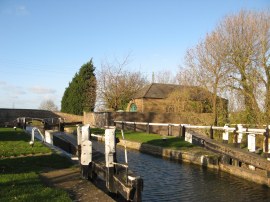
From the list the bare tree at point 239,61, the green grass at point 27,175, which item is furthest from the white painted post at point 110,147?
the bare tree at point 239,61

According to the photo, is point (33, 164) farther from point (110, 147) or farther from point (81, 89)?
point (81, 89)

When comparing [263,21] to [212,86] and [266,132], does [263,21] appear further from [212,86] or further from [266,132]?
[266,132]

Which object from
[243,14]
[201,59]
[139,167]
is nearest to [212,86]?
[201,59]

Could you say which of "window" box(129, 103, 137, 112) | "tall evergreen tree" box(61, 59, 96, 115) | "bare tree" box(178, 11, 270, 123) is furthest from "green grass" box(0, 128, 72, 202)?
"tall evergreen tree" box(61, 59, 96, 115)

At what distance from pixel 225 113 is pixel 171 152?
9154mm

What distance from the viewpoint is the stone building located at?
27.3 m

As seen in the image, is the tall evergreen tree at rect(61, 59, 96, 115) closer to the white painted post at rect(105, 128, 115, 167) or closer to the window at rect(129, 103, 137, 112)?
the window at rect(129, 103, 137, 112)

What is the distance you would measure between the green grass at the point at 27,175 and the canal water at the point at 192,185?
8.06ft

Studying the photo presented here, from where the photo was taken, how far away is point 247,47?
23.2 meters

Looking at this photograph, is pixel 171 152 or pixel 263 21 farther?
pixel 263 21

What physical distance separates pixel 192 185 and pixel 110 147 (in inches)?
126

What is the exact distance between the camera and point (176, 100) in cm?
3131

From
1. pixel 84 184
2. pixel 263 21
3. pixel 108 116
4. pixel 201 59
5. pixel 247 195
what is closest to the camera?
pixel 84 184

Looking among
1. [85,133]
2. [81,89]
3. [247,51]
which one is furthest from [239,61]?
[81,89]
